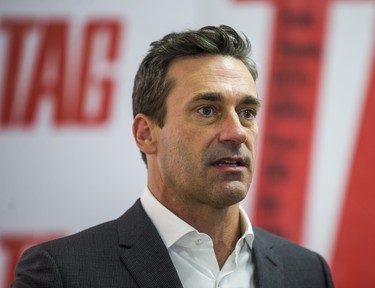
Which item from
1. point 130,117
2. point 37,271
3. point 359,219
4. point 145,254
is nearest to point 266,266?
point 145,254

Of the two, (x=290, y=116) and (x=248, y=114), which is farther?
(x=290, y=116)

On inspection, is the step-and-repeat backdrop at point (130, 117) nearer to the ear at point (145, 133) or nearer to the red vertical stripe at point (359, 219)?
the red vertical stripe at point (359, 219)

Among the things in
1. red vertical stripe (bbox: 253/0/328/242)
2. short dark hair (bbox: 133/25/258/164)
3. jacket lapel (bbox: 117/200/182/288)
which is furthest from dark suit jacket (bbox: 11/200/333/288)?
red vertical stripe (bbox: 253/0/328/242)

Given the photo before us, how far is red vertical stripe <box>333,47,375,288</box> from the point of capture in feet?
7.89

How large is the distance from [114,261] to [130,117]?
3.79 ft

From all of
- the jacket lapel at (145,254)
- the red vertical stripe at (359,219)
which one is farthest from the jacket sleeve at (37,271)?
the red vertical stripe at (359,219)

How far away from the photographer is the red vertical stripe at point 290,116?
7.97 ft

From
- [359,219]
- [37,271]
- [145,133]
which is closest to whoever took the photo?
[37,271]

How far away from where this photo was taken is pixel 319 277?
1621 mm

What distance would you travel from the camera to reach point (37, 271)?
4.37 feet

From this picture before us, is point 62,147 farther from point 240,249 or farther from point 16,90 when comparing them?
point 240,249

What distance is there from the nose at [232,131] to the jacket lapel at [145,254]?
0.27 m

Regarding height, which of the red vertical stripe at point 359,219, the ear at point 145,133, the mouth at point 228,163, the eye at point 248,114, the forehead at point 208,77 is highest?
the forehead at point 208,77

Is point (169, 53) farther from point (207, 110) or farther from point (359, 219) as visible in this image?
point (359, 219)
